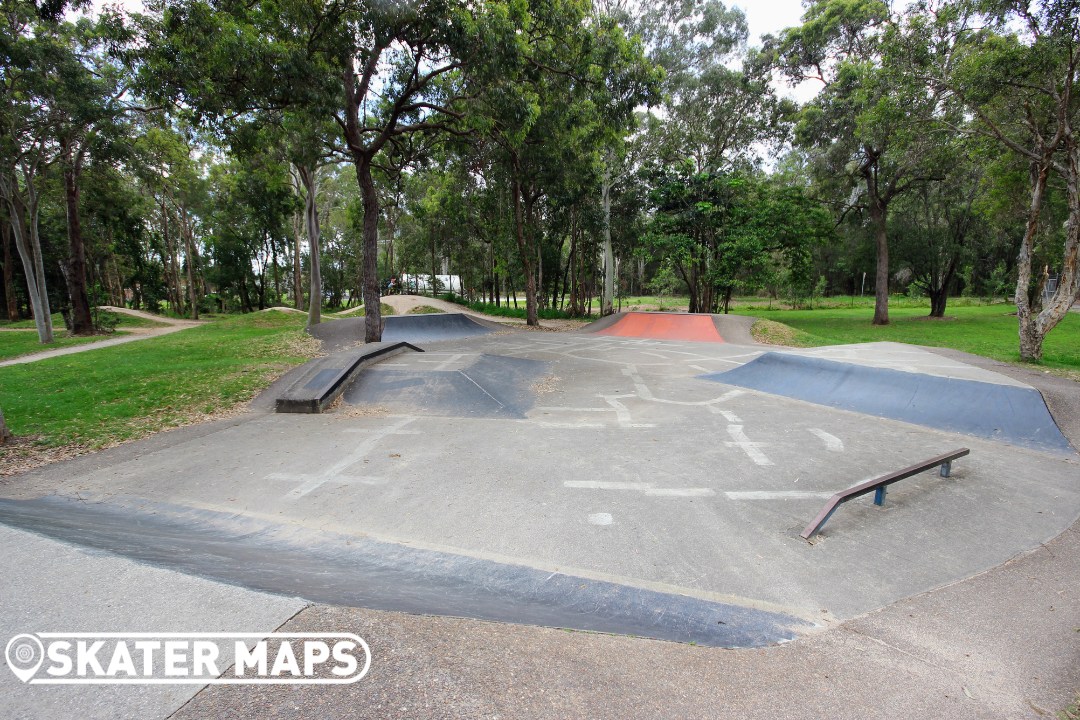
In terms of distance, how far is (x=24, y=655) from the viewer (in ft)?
5.98

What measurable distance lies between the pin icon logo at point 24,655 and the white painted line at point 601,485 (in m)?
3.47

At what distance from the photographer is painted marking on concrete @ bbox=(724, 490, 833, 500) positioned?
4.22 meters

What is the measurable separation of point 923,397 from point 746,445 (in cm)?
364

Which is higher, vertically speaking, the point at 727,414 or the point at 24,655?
the point at 24,655

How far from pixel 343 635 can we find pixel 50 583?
163 cm

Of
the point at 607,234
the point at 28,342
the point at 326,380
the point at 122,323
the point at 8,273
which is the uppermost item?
the point at 607,234

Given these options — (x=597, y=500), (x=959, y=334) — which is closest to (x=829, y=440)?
(x=597, y=500)

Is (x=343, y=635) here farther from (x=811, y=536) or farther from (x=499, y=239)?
(x=499, y=239)

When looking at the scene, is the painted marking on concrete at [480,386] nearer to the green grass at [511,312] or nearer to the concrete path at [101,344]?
the concrete path at [101,344]

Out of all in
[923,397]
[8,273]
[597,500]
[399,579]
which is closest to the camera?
[399,579]

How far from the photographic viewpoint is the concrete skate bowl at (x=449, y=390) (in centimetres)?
737

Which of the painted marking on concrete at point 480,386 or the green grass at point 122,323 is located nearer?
the painted marking on concrete at point 480,386

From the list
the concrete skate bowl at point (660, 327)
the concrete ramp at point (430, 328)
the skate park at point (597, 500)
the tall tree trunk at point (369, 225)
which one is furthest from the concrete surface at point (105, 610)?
the concrete skate bowl at point (660, 327)

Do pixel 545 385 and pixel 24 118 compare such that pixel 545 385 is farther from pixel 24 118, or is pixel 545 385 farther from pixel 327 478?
pixel 24 118
